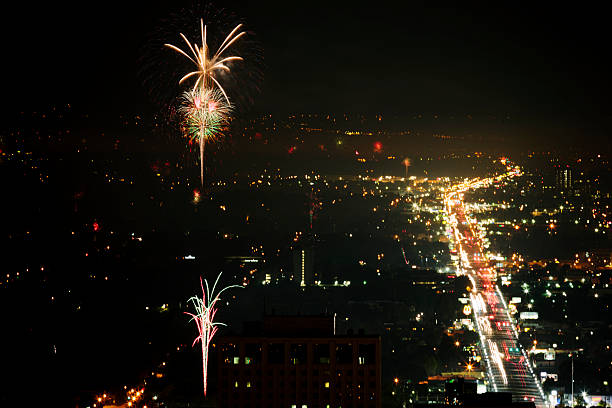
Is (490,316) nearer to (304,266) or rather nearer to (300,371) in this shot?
(304,266)

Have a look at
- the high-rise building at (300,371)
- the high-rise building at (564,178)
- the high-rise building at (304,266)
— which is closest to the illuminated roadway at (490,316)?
the high-rise building at (564,178)

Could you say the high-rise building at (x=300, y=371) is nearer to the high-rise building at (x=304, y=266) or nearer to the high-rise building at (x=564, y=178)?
the high-rise building at (x=304, y=266)

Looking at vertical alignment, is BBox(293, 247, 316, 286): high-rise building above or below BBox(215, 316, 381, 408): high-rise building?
above

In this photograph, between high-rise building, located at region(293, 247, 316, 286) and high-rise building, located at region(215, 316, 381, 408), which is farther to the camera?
high-rise building, located at region(293, 247, 316, 286)

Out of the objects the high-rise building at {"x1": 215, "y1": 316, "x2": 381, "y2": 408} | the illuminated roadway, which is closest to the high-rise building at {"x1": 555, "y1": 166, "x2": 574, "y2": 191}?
the illuminated roadway

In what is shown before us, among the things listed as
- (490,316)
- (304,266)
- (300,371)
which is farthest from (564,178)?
(300,371)

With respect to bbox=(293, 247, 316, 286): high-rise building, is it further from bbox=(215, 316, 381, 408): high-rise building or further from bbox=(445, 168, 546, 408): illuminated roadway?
bbox=(215, 316, 381, 408): high-rise building

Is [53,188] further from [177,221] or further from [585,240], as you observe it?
[585,240]
